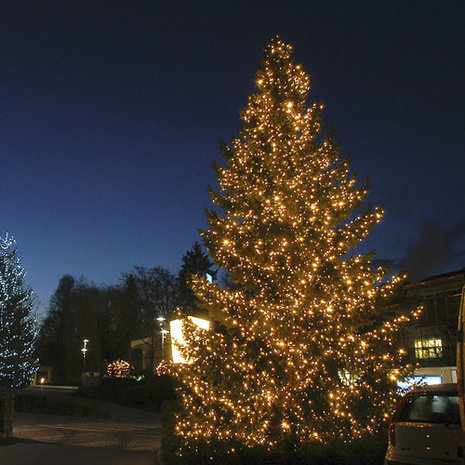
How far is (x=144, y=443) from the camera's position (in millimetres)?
13906

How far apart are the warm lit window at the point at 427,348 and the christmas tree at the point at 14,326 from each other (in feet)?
67.5

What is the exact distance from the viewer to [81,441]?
1412 centimetres

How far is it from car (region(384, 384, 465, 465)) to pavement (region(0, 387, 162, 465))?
5.23 meters

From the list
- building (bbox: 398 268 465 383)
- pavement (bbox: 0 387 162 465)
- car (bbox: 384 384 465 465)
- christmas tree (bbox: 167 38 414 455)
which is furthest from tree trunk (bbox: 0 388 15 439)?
building (bbox: 398 268 465 383)

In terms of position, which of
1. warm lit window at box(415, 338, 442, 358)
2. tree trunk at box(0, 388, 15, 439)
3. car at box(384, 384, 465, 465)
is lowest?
tree trunk at box(0, 388, 15, 439)

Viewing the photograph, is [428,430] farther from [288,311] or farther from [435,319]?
[435,319]

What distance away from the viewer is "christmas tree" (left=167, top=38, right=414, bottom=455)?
9.91 metres

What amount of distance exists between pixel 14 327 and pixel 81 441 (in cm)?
1628

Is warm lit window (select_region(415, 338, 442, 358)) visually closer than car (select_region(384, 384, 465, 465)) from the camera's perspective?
No

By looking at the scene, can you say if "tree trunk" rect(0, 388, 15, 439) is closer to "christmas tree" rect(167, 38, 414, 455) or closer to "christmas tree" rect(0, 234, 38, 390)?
"christmas tree" rect(167, 38, 414, 455)

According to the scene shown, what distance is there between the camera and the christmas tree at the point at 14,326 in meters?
28.0

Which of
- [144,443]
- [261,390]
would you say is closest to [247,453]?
[261,390]

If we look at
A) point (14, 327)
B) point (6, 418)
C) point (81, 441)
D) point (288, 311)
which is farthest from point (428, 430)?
point (14, 327)

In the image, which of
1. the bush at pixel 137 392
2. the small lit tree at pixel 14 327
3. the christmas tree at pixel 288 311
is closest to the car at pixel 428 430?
the christmas tree at pixel 288 311
